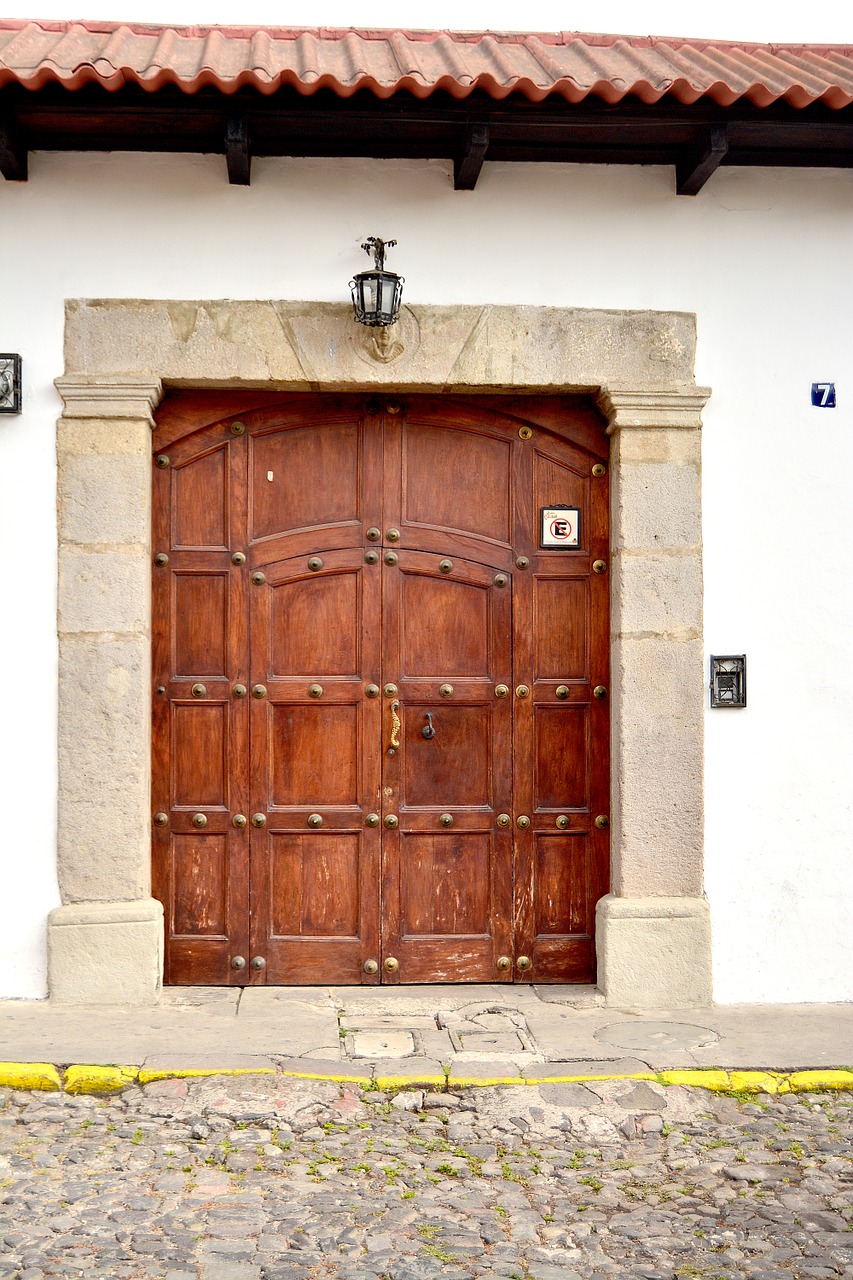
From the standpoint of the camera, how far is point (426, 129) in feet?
14.2

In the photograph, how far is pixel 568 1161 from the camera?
130 inches

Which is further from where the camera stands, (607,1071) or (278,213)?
(278,213)

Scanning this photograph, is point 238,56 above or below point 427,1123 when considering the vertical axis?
above

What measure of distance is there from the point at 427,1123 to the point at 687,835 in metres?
1.61

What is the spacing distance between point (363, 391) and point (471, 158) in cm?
96

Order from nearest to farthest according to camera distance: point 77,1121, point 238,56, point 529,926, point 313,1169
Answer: point 313,1169
point 77,1121
point 238,56
point 529,926

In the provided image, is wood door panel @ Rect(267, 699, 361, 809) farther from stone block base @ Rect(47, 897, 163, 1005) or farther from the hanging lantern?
the hanging lantern

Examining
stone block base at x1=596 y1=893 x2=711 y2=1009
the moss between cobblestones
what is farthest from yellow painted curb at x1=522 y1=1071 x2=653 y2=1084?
stone block base at x1=596 y1=893 x2=711 y2=1009

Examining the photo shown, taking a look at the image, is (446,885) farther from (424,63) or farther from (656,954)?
(424,63)

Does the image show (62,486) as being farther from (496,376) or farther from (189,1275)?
(189,1275)

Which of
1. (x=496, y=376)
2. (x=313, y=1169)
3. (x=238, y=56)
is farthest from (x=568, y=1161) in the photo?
(x=238, y=56)

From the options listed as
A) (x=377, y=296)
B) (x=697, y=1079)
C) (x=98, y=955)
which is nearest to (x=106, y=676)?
(x=98, y=955)

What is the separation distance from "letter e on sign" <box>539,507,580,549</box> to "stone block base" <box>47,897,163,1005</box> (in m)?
2.18

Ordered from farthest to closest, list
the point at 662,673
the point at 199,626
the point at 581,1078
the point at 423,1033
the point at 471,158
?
1. the point at 199,626
2. the point at 662,673
3. the point at 471,158
4. the point at 423,1033
5. the point at 581,1078
